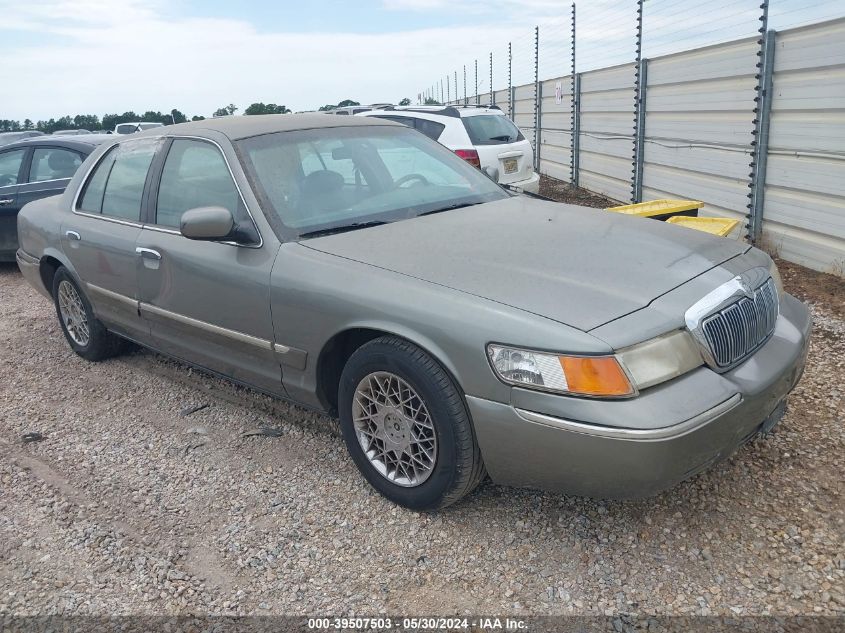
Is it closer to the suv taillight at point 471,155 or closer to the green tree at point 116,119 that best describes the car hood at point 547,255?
the suv taillight at point 471,155

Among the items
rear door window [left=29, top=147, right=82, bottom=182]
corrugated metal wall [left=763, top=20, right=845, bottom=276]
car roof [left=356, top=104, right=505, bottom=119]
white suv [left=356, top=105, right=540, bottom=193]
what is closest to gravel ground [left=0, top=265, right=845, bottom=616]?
corrugated metal wall [left=763, top=20, right=845, bottom=276]

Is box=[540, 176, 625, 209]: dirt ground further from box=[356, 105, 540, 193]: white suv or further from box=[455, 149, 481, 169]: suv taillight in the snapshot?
box=[455, 149, 481, 169]: suv taillight

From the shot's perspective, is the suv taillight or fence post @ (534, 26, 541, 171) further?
fence post @ (534, 26, 541, 171)

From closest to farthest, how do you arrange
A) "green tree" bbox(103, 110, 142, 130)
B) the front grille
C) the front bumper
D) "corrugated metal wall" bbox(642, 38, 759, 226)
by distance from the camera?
the front bumper
the front grille
"corrugated metal wall" bbox(642, 38, 759, 226)
"green tree" bbox(103, 110, 142, 130)

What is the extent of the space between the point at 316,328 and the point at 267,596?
113cm

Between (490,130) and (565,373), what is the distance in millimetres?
8185

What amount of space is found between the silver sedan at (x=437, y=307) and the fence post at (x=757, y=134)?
160 inches

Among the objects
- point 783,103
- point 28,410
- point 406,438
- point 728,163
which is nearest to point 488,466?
point 406,438

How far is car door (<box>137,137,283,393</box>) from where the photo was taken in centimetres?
353

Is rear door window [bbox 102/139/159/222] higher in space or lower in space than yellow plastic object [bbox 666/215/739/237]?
higher

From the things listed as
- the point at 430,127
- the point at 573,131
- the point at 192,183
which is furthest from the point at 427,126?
the point at 192,183

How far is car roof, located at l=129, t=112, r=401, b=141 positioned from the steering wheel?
0.53 m

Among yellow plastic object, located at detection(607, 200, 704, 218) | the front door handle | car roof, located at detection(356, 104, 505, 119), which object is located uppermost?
car roof, located at detection(356, 104, 505, 119)

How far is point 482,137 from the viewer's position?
1005 cm
